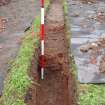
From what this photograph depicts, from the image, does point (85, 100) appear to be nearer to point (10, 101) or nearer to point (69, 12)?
point (10, 101)

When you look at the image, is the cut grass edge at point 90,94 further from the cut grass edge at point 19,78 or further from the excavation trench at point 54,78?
the cut grass edge at point 19,78

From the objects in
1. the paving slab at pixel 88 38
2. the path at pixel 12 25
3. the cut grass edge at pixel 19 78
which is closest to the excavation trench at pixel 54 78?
the cut grass edge at pixel 19 78

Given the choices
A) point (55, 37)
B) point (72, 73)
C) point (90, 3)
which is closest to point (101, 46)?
point (72, 73)

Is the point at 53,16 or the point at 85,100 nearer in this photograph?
the point at 85,100

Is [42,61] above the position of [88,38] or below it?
below

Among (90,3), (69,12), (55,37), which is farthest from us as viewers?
(90,3)

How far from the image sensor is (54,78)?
571 cm

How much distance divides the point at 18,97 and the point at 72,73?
1027mm

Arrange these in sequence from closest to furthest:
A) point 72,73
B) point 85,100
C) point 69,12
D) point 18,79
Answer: point 85,100 → point 18,79 → point 72,73 → point 69,12

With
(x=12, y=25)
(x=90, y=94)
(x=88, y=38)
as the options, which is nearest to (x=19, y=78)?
(x=90, y=94)

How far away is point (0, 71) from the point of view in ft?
16.4

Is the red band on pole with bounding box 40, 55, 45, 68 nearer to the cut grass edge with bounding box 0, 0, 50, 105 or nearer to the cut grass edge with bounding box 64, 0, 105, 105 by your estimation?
the cut grass edge with bounding box 0, 0, 50, 105

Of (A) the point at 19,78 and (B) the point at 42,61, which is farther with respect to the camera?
(B) the point at 42,61

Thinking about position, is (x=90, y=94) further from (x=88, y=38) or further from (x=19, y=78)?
(x=88, y=38)
